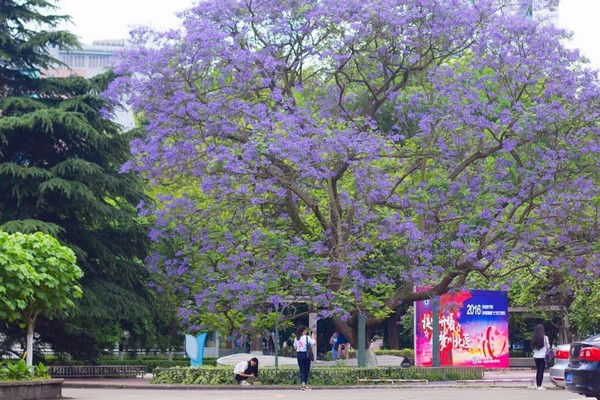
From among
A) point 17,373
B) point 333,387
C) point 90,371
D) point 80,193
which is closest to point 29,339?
point 17,373

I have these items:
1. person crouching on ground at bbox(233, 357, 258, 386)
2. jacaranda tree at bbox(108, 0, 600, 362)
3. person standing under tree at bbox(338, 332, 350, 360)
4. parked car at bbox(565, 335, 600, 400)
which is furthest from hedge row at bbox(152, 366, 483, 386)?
person standing under tree at bbox(338, 332, 350, 360)

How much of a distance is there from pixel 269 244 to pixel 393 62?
6027mm

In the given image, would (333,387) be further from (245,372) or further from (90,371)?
(90,371)

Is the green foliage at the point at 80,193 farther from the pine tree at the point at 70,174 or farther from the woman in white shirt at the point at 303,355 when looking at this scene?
the woman in white shirt at the point at 303,355

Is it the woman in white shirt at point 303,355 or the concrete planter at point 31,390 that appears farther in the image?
the woman in white shirt at point 303,355

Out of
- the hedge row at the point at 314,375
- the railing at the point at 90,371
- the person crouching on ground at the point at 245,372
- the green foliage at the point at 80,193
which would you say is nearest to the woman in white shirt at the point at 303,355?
the hedge row at the point at 314,375

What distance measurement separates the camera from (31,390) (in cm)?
2211

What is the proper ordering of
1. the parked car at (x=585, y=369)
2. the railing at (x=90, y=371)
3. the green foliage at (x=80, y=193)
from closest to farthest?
1. the parked car at (x=585, y=369)
2. the green foliage at (x=80, y=193)
3. the railing at (x=90, y=371)

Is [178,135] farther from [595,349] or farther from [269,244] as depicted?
[595,349]

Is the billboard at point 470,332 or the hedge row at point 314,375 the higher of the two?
the billboard at point 470,332

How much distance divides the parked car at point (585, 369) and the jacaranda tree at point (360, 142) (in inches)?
430

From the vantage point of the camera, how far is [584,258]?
98.0 feet

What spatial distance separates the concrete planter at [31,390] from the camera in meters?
21.2

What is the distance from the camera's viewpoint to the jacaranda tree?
28297mm
